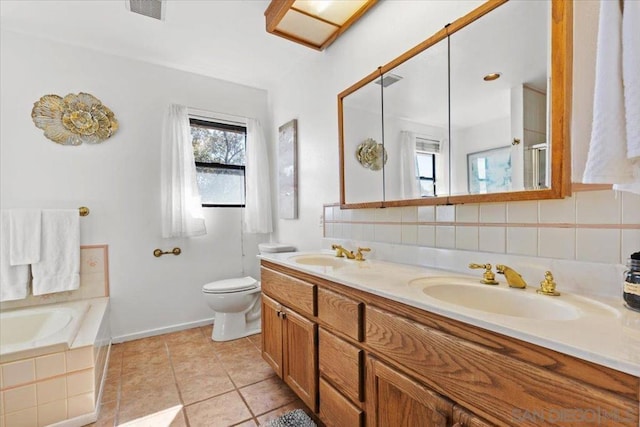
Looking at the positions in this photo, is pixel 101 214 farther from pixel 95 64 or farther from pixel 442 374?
pixel 442 374

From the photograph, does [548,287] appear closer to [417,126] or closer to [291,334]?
[417,126]

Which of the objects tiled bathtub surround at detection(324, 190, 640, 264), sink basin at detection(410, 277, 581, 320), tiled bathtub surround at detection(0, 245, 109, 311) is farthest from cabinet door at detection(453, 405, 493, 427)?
tiled bathtub surround at detection(0, 245, 109, 311)

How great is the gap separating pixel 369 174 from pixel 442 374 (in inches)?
48.7

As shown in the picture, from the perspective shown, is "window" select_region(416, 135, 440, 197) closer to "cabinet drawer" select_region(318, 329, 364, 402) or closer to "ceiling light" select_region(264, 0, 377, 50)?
"cabinet drawer" select_region(318, 329, 364, 402)

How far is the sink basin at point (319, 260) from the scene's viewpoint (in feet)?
5.74

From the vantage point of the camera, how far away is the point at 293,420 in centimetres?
145

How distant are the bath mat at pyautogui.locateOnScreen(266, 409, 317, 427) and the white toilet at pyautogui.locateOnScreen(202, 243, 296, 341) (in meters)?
1.09

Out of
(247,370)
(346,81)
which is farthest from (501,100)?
(247,370)

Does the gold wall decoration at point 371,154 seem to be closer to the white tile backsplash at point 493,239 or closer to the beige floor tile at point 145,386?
the white tile backsplash at point 493,239

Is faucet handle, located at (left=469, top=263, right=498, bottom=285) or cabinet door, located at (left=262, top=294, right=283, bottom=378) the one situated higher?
faucet handle, located at (left=469, top=263, right=498, bottom=285)

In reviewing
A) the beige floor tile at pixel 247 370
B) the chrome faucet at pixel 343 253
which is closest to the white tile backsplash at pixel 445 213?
the chrome faucet at pixel 343 253

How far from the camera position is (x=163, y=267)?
2607mm

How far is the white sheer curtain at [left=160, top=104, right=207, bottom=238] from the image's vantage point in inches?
99.5

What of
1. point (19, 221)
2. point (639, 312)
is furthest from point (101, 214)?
point (639, 312)
